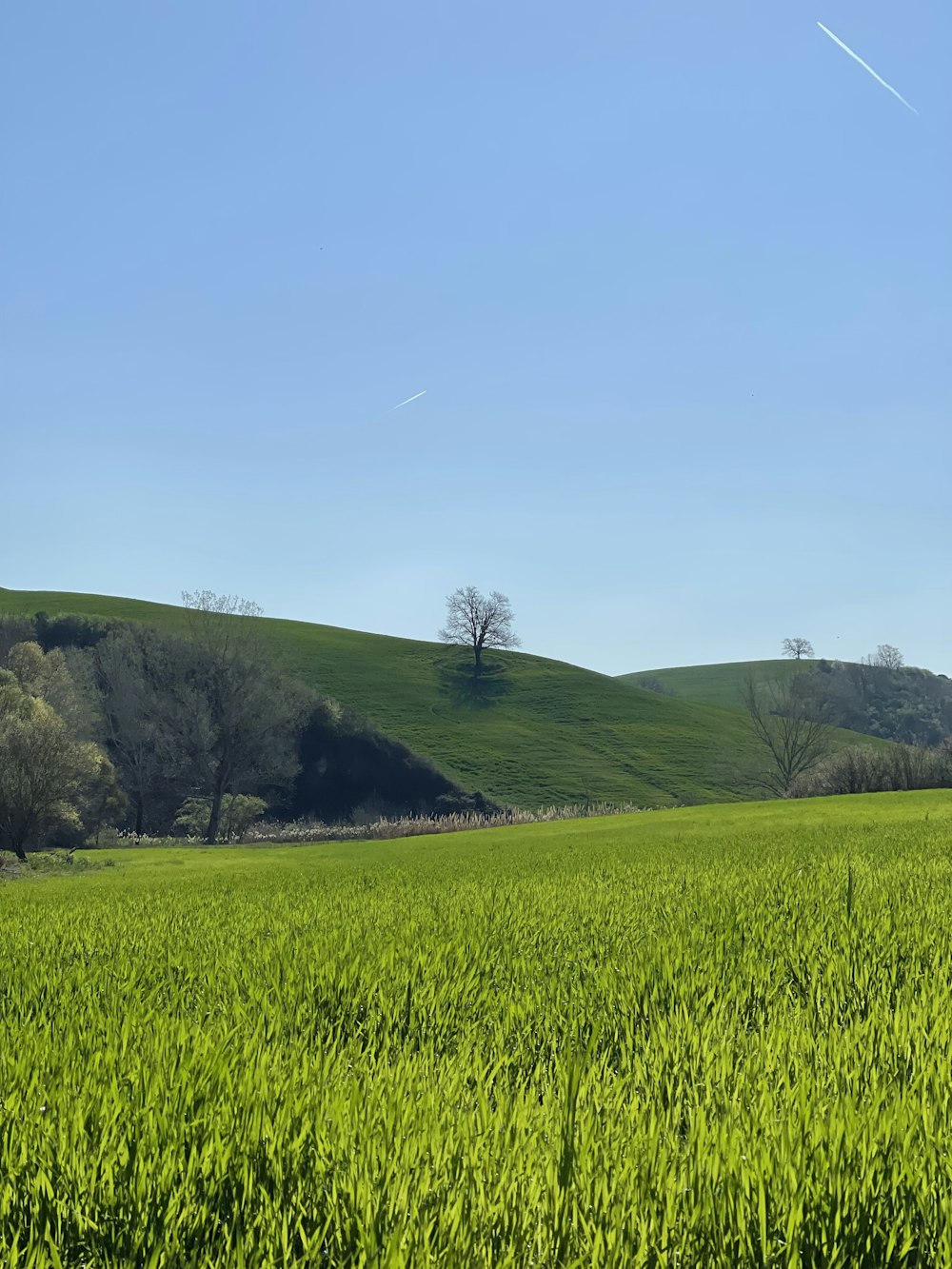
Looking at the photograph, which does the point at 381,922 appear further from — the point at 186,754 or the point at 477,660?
the point at 477,660

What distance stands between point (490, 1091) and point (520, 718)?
106598 mm

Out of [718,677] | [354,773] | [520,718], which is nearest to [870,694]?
[718,677]

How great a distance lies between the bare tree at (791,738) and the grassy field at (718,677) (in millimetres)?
55737

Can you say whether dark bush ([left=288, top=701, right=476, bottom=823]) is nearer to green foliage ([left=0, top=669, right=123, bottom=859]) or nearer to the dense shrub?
the dense shrub

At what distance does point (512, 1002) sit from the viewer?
16.8ft

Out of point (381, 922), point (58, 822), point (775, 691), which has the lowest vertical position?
A: point (58, 822)

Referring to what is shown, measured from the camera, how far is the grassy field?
6432 inches

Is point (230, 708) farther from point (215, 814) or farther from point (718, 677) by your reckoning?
point (718, 677)

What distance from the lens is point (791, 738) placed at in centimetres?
9069

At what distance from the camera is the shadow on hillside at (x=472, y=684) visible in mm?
113062

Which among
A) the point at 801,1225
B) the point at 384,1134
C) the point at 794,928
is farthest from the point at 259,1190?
the point at 794,928

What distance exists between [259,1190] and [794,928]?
18.6 feet

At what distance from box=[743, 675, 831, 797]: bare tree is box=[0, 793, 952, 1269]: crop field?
85088 millimetres

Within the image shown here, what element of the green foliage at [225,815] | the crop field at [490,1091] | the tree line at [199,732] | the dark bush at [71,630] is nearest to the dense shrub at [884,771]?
the tree line at [199,732]
